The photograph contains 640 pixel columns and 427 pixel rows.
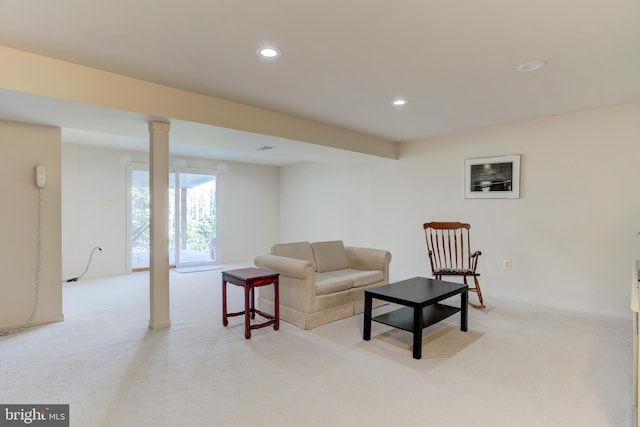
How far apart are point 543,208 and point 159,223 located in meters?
4.25

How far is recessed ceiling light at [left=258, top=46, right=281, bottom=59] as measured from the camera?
2.28 m

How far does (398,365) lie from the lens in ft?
8.05

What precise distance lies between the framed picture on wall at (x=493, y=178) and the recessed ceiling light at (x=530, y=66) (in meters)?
1.82

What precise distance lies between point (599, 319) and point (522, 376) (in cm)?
188

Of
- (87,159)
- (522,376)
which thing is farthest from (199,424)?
(87,159)

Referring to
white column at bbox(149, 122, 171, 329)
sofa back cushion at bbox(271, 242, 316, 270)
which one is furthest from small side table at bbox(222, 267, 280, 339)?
white column at bbox(149, 122, 171, 329)

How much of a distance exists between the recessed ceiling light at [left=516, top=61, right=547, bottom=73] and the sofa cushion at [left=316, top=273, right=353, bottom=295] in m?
2.40

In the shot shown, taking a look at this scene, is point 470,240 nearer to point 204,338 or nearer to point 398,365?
point 398,365

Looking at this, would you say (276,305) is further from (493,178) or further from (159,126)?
(493,178)

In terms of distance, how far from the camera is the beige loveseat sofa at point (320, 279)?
10.5 ft

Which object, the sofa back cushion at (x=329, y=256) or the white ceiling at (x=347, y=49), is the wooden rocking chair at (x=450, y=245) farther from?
the white ceiling at (x=347, y=49)

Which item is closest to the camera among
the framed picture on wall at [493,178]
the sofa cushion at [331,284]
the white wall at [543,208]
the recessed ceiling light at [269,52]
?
the recessed ceiling light at [269,52]

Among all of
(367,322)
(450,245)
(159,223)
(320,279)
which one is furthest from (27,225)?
(450,245)

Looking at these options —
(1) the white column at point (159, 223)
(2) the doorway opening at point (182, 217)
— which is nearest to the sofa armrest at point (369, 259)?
(1) the white column at point (159, 223)
